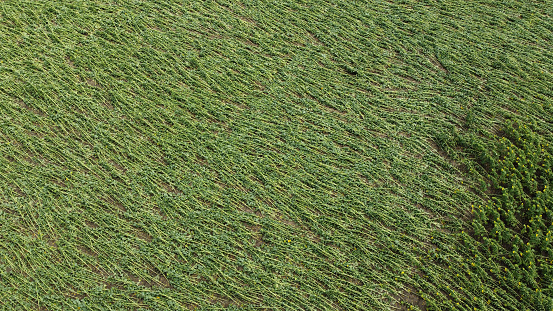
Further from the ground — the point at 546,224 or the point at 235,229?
the point at 546,224

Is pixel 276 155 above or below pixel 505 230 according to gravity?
below

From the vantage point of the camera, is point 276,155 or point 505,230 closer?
point 505,230

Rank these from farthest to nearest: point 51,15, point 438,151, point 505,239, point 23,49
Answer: point 51,15, point 23,49, point 438,151, point 505,239

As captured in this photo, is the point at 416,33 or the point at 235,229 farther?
the point at 416,33

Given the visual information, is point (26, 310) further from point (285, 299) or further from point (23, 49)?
point (23, 49)

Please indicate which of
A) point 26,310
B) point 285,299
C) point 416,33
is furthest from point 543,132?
point 26,310

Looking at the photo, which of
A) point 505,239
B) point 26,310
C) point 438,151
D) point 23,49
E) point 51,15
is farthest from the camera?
point 51,15

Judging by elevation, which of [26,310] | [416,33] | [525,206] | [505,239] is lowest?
[26,310]
